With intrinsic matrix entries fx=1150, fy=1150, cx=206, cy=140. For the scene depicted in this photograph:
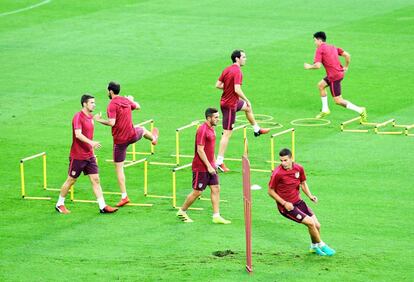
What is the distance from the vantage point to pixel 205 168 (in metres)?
23.4

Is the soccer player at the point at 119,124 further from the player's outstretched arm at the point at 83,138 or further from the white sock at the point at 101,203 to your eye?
the player's outstretched arm at the point at 83,138

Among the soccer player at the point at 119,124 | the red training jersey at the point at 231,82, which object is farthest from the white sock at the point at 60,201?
the red training jersey at the point at 231,82

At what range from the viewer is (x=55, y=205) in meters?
24.8

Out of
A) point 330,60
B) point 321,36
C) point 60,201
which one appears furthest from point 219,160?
point 321,36

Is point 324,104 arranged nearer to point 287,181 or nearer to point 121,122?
point 121,122

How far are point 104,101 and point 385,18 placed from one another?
16729 millimetres

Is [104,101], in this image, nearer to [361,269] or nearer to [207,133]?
[207,133]

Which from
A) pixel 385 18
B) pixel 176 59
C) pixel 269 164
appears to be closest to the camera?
pixel 269 164

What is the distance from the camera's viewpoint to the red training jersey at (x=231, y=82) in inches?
1093

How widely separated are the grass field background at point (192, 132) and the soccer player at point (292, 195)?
0.35 m

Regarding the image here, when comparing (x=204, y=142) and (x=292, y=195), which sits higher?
(x=204, y=142)

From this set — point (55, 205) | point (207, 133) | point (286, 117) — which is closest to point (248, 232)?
point (207, 133)

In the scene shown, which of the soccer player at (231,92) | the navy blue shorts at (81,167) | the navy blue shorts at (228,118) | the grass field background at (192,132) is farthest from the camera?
the navy blue shorts at (228,118)

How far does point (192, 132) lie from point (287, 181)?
35.1 ft
